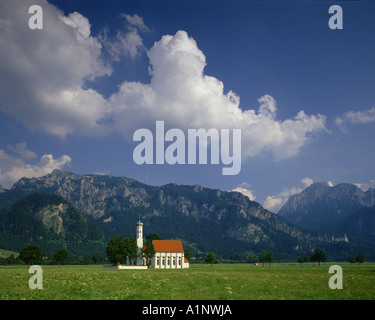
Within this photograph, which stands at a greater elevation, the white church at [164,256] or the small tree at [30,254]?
the small tree at [30,254]

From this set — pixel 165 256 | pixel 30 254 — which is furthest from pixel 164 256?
pixel 30 254

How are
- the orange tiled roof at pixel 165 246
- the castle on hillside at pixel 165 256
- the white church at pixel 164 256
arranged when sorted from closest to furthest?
the white church at pixel 164 256
the castle on hillside at pixel 165 256
the orange tiled roof at pixel 165 246

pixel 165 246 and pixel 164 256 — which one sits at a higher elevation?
pixel 165 246

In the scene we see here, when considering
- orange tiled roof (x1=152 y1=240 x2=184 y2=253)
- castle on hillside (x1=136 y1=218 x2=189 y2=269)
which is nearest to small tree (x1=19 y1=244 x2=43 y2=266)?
castle on hillside (x1=136 y1=218 x2=189 y2=269)

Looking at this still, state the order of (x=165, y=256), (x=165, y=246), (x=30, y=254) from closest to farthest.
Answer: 1. (x=30, y=254)
2. (x=165, y=256)
3. (x=165, y=246)

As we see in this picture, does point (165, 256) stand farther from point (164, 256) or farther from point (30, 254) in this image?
point (30, 254)

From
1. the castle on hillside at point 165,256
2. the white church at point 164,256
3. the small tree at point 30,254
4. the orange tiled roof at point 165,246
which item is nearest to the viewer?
the small tree at point 30,254

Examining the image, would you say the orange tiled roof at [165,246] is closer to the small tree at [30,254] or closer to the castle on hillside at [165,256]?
the castle on hillside at [165,256]

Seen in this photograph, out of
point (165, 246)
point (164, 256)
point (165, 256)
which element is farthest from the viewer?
point (165, 246)

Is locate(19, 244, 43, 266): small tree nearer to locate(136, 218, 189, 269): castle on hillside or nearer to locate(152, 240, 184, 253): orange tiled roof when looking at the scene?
locate(136, 218, 189, 269): castle on hillside

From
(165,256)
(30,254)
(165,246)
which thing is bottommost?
(165,256)

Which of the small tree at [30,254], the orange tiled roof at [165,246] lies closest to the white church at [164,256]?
the orange tiled roof at [165,246]
